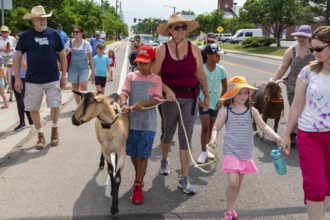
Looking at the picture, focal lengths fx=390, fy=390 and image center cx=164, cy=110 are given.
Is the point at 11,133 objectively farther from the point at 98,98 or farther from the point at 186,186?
the point at 186,186

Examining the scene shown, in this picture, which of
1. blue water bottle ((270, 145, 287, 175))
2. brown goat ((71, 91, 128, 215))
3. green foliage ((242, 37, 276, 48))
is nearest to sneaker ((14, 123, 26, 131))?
brown goat ((71, 91, 128, 215))

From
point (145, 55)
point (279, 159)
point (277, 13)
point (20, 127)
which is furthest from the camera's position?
point (277, 13)

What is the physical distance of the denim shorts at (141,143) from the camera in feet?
14.6

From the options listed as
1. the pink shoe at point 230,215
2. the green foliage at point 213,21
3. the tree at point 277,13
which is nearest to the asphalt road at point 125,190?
the pink shoe at point 230,215

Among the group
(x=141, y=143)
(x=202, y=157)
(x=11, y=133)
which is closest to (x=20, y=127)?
(x=11, y=133)

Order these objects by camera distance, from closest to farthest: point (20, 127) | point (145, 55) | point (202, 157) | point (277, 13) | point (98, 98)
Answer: point (98, 98), point (145, 55), point (202, 157), point (20, 127), point (277, 13)

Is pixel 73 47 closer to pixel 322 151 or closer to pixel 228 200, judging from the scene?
pixel 228 200

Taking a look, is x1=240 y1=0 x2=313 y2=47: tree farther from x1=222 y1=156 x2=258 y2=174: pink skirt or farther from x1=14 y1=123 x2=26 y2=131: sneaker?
x1=222 y1=156 x2=258 y2=174: pink skirt

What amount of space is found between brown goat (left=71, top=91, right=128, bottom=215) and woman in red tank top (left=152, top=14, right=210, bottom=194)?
0.58 m

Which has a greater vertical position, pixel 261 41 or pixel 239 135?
pixel 261 41

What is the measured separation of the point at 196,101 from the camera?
4.68m

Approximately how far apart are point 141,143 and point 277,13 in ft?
131

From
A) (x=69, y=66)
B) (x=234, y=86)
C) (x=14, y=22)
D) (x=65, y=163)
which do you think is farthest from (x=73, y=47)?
(x=14, y=22)

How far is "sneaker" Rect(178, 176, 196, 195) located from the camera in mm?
4672
